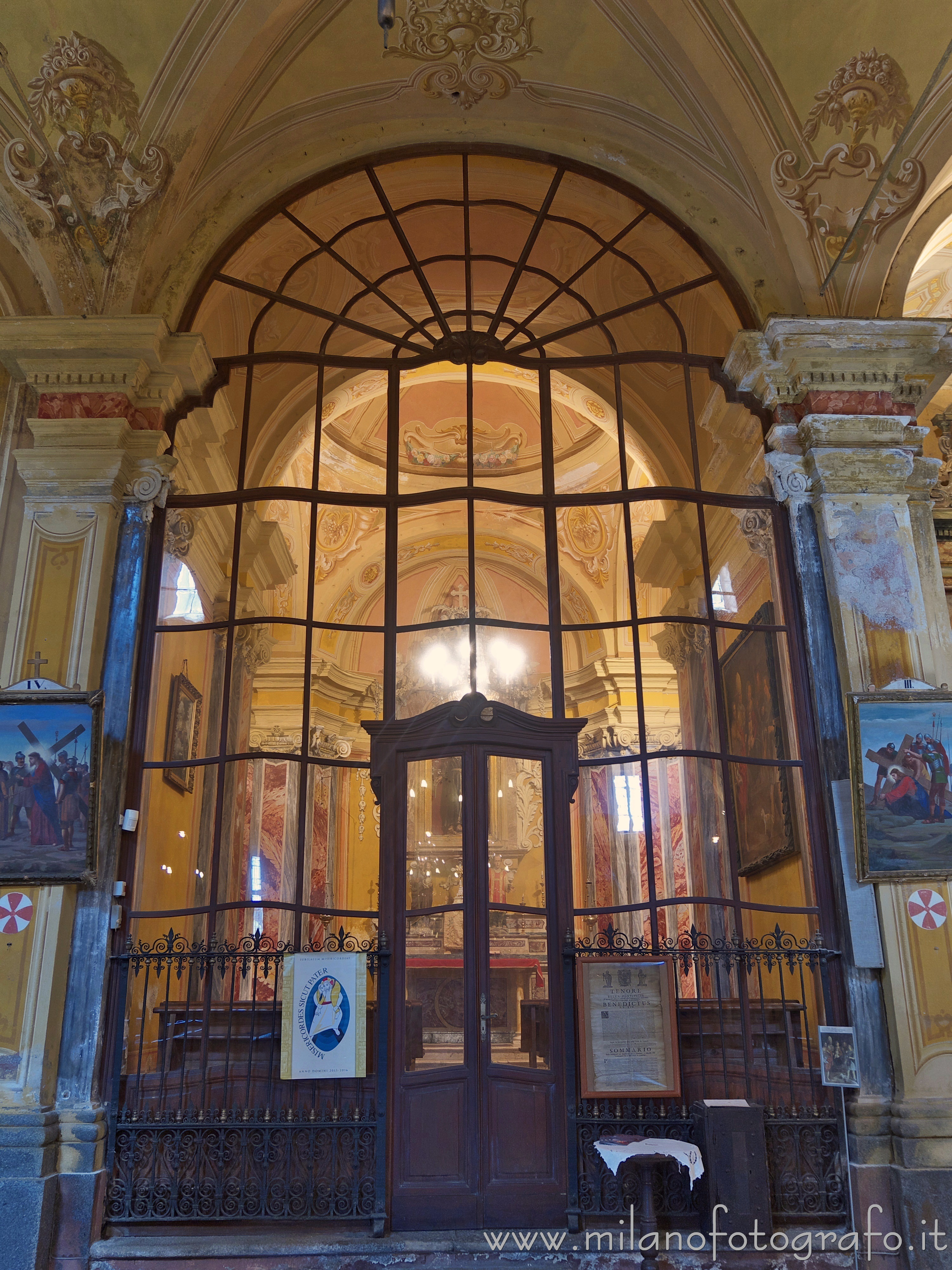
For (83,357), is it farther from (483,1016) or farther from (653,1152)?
(653,1152)

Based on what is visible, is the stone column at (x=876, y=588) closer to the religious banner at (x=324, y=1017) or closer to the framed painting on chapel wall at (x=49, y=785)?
the religious banner at (x=324, y=1017)

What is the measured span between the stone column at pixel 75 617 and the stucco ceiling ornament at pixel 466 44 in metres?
2.39

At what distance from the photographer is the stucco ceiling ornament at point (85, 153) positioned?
20.1 ft

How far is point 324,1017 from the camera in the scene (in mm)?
5148

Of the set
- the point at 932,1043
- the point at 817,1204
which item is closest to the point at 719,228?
the point at 932,1043

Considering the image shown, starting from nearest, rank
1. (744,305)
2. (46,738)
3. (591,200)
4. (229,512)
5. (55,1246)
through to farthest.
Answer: (55,1246), (46,738), (744,305), (591,200), (229,512)

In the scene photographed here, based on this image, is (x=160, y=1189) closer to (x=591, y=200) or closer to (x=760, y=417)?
(x=760, y=417)

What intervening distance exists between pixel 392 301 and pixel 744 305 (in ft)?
7.42

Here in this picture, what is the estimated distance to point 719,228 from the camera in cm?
686

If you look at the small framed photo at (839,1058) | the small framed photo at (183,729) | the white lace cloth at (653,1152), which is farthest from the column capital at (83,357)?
the small framed photo at (839,1058)

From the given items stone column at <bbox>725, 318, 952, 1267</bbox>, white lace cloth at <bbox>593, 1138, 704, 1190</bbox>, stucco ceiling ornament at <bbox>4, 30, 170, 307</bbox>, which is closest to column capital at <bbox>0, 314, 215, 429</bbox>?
stucco ceiling ornament at <bbox>4, 30, 170, 307</bbox>

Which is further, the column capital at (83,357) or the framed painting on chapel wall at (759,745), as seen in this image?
the framed painting on chapel wall at (759,745)

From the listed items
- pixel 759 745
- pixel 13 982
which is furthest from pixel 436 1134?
pixel 759 745

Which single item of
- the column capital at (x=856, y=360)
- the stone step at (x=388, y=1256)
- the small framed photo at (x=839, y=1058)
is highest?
the column capital at (x=856, y=360)
